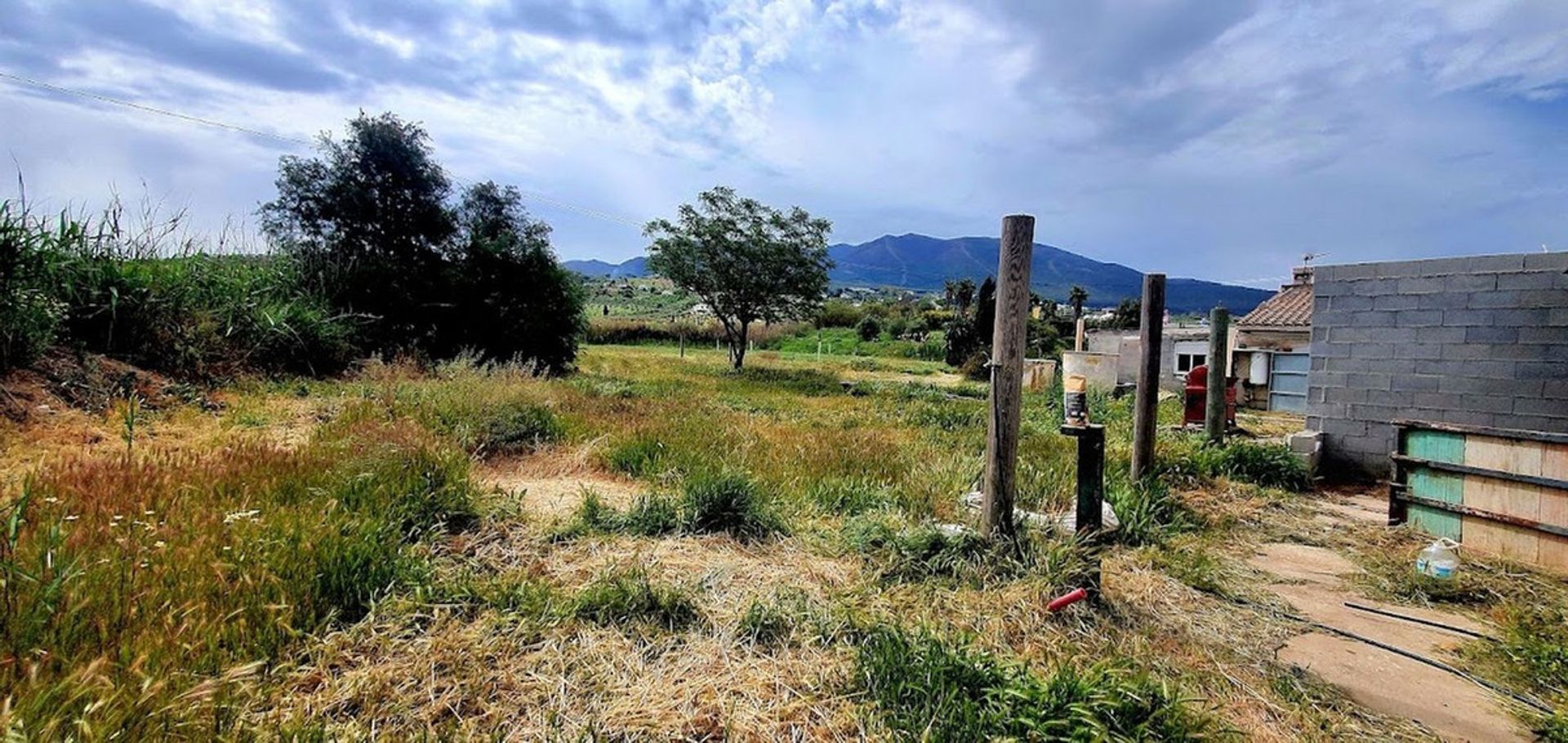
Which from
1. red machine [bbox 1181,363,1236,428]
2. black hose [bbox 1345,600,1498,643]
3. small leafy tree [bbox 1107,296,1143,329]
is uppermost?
small leafy tree [bbox 1107,296,1143,329]

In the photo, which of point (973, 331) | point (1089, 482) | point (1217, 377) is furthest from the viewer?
point (973, 331)

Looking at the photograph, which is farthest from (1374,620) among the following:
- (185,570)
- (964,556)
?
(185,570)

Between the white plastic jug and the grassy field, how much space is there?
0.09 m

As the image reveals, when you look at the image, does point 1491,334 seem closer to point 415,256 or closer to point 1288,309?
point 1288,309

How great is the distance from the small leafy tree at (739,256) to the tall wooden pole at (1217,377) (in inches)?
453

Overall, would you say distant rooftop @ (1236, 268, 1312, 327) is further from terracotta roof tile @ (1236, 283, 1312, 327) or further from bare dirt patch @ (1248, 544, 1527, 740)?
bare dirt patch @ (1248, 544, 1527, 740)

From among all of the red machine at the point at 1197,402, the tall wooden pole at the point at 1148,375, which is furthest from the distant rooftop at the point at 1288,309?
the tall wooden pole at the point at 1148,375

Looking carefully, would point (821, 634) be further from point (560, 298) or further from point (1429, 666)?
point (560, 298)

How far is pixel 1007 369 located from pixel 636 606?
2.18 m

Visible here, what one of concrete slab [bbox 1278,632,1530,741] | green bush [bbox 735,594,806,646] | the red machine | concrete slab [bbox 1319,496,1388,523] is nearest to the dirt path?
concrete slab [bbox 1278,632,1530,741]

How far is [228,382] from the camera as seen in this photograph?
7559 millimetres

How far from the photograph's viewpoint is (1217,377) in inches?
271

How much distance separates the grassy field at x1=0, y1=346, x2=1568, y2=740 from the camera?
2.06 m

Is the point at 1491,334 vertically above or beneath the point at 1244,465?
above
